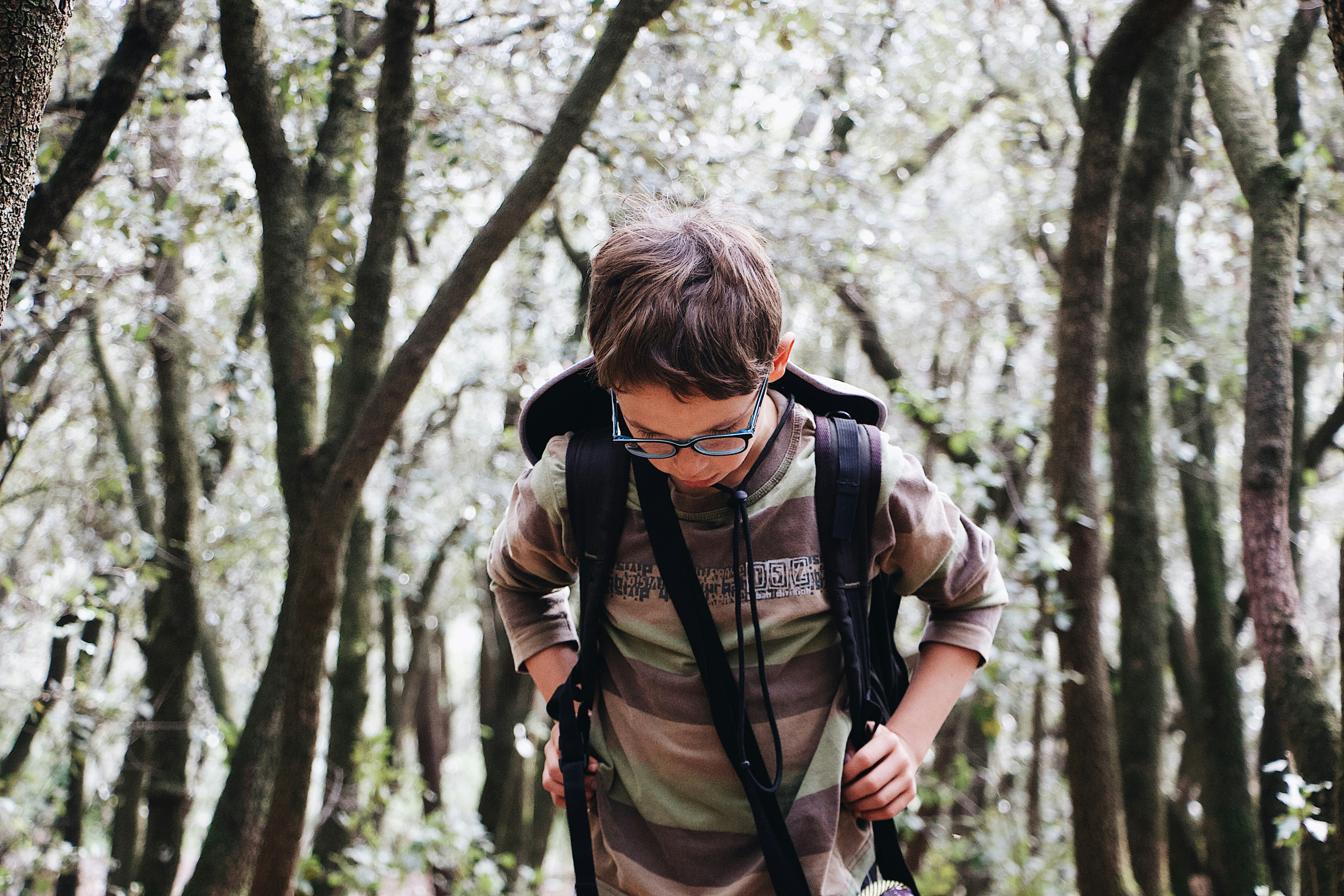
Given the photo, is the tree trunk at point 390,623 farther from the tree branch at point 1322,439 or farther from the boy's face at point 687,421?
the tree branch at point 1322,439

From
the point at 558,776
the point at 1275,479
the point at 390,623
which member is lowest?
the point at 390,623

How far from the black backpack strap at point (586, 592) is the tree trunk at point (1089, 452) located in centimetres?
216

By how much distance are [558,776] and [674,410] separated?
68cm

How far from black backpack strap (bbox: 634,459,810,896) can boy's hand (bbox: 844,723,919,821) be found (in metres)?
0.12

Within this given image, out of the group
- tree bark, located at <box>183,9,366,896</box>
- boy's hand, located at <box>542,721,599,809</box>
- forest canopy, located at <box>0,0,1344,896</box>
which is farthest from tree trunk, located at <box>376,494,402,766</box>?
boy's hand, located at <box>542,721,599,809</box>

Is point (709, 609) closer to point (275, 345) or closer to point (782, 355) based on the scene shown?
point (782, 355)

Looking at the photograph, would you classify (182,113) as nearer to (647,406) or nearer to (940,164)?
(647,406)

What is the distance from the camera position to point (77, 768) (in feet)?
18.2

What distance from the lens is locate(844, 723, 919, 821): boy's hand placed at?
1.38 metres

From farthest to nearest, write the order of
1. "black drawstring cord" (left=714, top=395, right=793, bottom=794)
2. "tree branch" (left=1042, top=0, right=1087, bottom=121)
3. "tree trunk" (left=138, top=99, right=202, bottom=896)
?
1. "tree branch" (left=1042, top=0, right=1087, bottom=121)
2. "tree trunk" (left=138, top=99, right=202, bottom=896)
3. "black drawstring cord" (left=714, top=395, right=793, bottom=794)

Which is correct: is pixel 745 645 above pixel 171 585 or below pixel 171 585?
above

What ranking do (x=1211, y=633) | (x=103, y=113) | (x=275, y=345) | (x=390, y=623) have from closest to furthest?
1. (x=103, y=113)
2. (x=275, y=345)
3. (x=1211, y=633)
4. (x=390, y=623)

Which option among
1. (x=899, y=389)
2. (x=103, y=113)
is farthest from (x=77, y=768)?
(x=899, y=389)

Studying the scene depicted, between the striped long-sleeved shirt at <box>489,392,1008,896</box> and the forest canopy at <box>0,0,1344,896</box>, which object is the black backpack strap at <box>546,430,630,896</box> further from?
the forest canopy at <box>0,0,1344,896</box>
